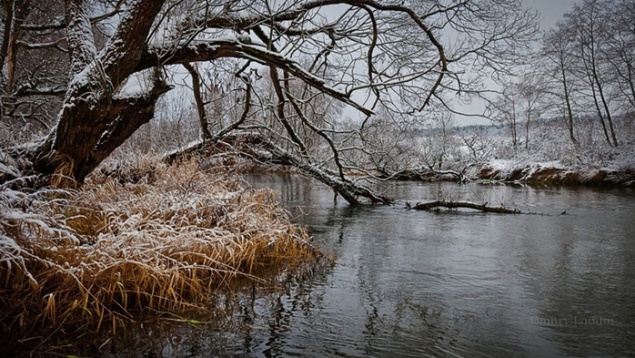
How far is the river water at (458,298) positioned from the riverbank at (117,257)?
0.73m

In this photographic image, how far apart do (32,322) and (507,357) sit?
3450 millimetres

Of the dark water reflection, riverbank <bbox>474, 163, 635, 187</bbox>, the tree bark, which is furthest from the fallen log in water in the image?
riverbank <bbox>474, 163, 635, 187</bbox>

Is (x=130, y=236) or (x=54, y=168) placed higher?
(x=54, y=168)

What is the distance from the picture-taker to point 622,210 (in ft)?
32.3

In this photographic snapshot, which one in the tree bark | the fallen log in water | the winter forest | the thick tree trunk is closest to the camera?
the winter forest

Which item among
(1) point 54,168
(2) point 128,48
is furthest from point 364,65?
(1) point 54,168

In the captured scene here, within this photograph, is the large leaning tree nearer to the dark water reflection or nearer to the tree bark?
the tree bark

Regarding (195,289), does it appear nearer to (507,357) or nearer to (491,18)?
(507,357)

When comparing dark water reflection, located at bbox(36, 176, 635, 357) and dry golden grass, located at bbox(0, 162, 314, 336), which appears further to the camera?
dry golden grass, located at bbox(0, 162, 314, 336)

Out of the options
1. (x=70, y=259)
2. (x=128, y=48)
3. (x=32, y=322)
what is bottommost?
(x=32, y=322)

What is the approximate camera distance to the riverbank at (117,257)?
3.04 m

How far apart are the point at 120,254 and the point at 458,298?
3.26 m

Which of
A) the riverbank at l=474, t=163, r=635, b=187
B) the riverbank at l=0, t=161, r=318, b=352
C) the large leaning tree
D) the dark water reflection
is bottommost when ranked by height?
the dark water reflection

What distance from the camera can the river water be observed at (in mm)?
2934
